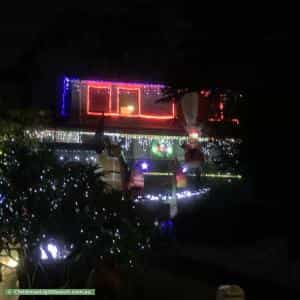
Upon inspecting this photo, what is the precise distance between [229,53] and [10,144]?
304 centimetres

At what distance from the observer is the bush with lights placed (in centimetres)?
674

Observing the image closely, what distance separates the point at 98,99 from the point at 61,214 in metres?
15.3

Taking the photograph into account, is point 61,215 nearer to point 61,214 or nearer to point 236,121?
point 61,214

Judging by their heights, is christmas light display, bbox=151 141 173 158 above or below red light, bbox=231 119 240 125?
below

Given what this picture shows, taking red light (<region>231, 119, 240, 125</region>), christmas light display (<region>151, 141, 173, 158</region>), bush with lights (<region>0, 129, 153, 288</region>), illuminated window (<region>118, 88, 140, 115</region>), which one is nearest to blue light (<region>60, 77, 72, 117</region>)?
illuminated window (<region>118, 88, 140, 115</region>)

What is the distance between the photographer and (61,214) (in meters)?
6.69

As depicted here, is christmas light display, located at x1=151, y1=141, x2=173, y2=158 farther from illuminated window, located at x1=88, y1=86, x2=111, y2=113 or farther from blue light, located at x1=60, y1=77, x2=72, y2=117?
blue light, located at x1=60, y1=77, x2=72, y2=117

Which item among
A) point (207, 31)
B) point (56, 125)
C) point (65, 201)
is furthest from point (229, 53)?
point (56, 125)

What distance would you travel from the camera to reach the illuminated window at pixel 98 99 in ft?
71.3

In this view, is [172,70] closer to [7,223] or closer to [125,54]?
[7,223]

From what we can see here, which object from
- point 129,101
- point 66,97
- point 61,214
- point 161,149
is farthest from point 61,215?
point 129,101

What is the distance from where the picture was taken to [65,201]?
6.79 metres

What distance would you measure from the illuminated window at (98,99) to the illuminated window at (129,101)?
0.44m

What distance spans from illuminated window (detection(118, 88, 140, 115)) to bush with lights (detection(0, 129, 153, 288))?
1477cm
